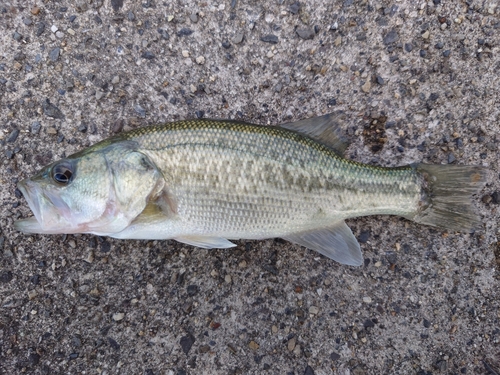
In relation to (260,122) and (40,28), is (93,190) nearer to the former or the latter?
(260,122)

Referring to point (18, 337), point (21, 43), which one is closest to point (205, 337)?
point (18, 337)

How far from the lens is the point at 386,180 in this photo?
2.24 metres

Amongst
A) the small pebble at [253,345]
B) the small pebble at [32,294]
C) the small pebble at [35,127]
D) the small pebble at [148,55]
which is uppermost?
the small pebble at [148,55]

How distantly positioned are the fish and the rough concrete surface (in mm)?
284

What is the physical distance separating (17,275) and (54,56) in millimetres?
1590

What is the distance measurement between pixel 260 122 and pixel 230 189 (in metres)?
0.73

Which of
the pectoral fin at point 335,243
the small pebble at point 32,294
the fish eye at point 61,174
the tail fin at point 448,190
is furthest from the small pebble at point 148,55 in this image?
the tail fin at point 448,190

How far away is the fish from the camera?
2043 millimetres

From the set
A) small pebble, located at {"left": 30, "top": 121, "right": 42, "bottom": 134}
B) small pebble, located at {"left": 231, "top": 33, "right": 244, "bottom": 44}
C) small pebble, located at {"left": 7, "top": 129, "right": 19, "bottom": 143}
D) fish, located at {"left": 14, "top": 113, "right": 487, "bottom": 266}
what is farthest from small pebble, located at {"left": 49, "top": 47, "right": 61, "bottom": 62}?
small pebble, located at {"left": 231, "top": 33, "right": 244, "bottom": 44}

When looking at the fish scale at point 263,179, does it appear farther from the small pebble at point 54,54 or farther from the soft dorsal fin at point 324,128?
the small pebble at point 54,54

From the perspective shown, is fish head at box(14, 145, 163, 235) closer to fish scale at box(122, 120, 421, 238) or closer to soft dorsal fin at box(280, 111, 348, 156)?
fish scale at box(122, 120, 421, 238)

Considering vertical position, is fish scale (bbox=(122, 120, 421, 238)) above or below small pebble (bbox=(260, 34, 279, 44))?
below

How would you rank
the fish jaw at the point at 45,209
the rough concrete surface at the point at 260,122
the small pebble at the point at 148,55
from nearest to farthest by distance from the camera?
the fish jaw at the point at 45,209 → the rough concrete surface at the point at 260,122 → the small pebble at the point at 148,55

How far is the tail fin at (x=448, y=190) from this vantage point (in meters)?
2.28
